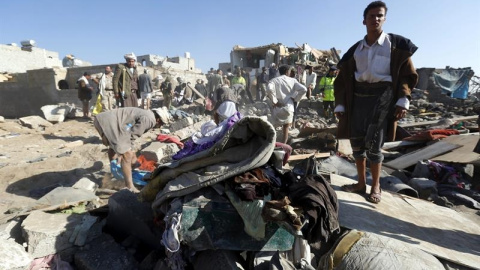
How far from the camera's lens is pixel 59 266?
2.05m

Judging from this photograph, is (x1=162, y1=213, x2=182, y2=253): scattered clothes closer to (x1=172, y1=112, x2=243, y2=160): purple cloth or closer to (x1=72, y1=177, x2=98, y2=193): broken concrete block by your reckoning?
(x1=172, y1=112, x2=243, y2=160): purple cloth

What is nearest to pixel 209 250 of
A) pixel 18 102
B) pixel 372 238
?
pixel 372 238

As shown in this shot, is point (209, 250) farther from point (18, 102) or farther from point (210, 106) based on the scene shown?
point (18, 102)

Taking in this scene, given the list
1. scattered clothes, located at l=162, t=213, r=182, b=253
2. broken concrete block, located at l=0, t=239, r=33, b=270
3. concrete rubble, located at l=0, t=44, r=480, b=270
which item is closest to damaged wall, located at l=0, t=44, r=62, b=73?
concrete rubble, located at l=0, t=44, r=480, b=270

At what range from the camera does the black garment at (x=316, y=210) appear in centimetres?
157

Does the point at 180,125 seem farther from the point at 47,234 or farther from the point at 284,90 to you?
the point at 47,234

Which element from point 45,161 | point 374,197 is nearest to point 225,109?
point 374,197

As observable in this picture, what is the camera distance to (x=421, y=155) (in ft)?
13.6

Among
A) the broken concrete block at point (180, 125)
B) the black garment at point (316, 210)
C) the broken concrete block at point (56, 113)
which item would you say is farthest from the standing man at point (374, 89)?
the broken concrete block at point (56, 113)

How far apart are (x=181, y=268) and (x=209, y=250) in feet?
0.69

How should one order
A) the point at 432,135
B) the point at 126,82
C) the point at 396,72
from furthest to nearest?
the point at 126,82 → the point at 432,135 → the point at 396,72

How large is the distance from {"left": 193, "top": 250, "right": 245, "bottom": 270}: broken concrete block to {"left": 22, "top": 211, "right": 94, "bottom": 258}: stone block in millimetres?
1236

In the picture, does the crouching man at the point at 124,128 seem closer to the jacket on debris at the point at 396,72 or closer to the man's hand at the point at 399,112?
the jacket on debris at the point at 396,72

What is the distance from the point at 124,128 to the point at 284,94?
297 cm
